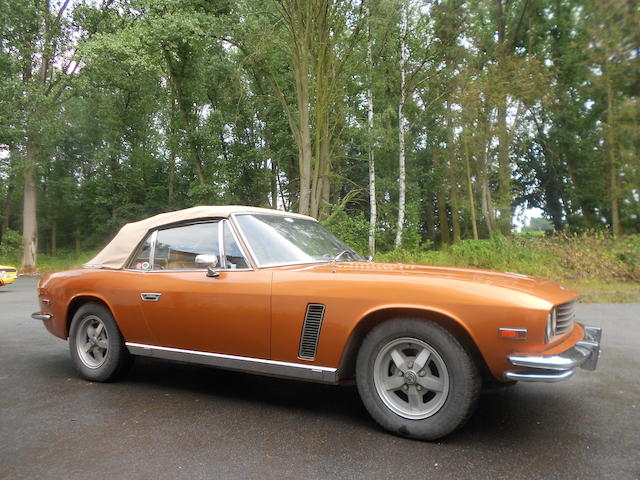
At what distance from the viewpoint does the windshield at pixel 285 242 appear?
370 cm

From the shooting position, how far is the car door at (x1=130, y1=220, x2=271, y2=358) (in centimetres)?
342

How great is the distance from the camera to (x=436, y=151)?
29.4 meters

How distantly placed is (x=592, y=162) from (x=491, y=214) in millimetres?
8583

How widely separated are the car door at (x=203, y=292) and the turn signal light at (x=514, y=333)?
5.21ft

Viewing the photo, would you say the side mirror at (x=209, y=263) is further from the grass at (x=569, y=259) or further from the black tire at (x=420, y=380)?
the grass at (x=569, y=259)

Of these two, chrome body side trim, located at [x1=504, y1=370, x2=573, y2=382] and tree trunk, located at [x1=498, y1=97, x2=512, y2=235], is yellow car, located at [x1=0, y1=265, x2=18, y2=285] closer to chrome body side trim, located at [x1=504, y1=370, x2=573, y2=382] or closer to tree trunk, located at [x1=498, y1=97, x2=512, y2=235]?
chrome body side trim, located at [x1=504, y1=370, x2=573, y2=382]

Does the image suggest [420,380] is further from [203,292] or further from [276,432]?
[203,292]

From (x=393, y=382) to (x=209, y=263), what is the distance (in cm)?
162

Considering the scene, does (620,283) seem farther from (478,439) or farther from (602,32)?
(602,32)

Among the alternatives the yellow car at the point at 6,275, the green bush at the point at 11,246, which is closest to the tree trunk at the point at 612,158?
the yellow car at the point at 6,275

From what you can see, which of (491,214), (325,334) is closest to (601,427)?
(325,334)

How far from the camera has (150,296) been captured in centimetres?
394

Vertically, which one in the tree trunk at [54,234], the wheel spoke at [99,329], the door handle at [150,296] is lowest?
the wheel spoke at [99,329]

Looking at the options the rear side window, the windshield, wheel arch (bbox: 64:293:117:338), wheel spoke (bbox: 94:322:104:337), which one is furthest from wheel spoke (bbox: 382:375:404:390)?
wheel spoke (bbox: 94:322:104:337)
